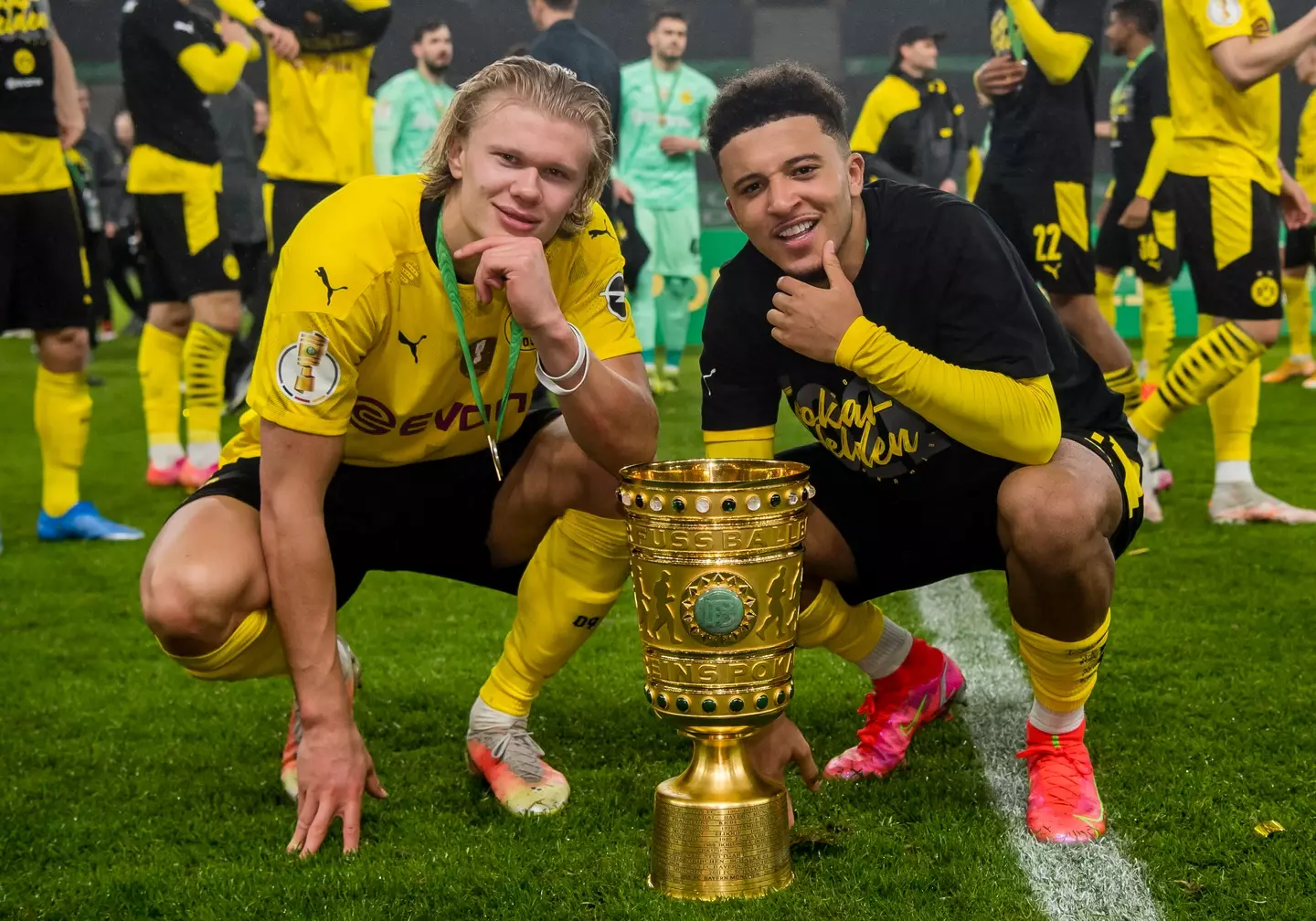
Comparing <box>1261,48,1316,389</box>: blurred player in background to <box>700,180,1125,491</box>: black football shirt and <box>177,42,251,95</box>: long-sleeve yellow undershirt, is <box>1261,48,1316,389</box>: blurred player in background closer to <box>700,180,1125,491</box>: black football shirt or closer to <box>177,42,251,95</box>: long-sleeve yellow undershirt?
<box>177,42,251,95</box>: long-sleeve yellow undershirt

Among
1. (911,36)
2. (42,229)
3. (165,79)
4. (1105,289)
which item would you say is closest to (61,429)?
(42,229)

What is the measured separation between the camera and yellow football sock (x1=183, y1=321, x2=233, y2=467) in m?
5.41

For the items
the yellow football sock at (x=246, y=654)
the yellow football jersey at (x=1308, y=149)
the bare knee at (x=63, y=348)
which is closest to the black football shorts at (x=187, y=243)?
the bare knee at (x=63, y=348)

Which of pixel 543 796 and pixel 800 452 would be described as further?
pixel 800 452

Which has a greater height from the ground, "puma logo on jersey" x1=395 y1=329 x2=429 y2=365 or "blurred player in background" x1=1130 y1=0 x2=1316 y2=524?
"puma logo on jersey" x1=395 y1=329 x2=429 y2=365

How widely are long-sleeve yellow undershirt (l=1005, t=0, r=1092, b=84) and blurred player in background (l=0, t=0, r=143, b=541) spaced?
3.24m

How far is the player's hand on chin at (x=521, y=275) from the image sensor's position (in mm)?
1926

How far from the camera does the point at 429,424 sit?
233 cm

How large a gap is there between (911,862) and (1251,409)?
10.3 feet

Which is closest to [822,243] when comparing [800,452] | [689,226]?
[800,452]

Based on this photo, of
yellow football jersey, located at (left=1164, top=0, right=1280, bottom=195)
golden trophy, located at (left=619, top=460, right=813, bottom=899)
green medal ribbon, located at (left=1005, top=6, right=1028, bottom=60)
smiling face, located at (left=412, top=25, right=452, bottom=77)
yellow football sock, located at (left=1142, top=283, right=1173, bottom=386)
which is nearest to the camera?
golden trophy, located at (left=619, top=460, right=813, bottom=899)

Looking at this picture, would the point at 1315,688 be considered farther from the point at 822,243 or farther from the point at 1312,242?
the point at 1312,242

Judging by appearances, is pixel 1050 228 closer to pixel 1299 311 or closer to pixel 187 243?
pixel 187 243

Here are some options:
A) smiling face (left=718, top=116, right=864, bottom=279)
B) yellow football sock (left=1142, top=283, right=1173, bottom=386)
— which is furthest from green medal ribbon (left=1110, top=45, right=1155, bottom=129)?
smiling face (left=718, top=116, right=864, bottom=279)
